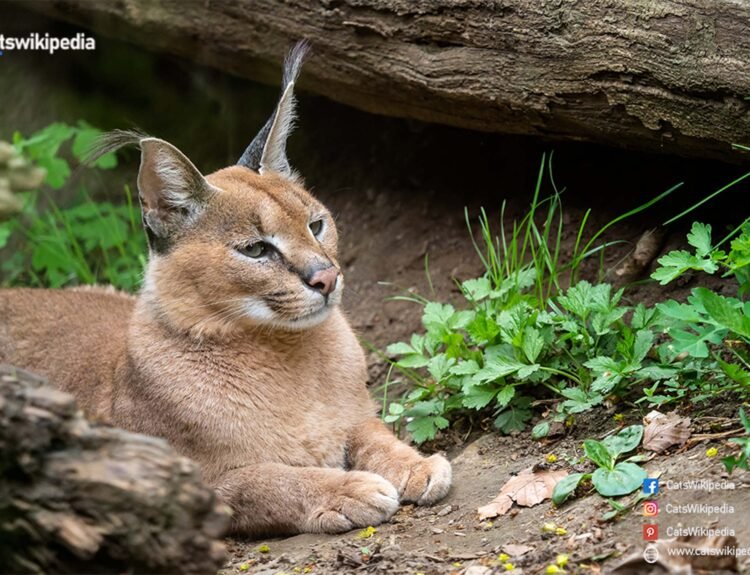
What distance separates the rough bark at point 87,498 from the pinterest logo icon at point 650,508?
1596 mm

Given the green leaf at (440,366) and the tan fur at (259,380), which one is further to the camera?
the green leaf at (440,366)

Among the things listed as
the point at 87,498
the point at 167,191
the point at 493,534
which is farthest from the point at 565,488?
the point at 167,191

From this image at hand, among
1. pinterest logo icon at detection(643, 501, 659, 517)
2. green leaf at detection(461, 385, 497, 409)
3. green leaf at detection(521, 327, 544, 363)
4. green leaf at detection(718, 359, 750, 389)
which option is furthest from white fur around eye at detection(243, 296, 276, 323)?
green leaf at detection(718, 359, 750, 389)

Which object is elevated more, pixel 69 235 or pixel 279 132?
pixel 279 132

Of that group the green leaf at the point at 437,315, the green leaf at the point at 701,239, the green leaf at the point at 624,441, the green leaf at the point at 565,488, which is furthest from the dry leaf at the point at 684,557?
the green leaf at the point at 437,315

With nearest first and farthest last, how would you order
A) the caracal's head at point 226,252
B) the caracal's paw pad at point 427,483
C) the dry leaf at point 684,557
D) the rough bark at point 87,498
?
the rough bark at point 87,498 < the dry leaf at point 684,557 < the caracal's paw pad at point 427,483 < the caracal's head at point 226,252

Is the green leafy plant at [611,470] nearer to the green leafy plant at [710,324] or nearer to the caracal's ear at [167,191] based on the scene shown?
the green leafy plant at [710,324]

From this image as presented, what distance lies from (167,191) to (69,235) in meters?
2.84

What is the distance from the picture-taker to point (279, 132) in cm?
499

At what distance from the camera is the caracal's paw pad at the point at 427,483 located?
168 inches

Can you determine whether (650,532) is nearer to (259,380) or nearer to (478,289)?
(259,380)

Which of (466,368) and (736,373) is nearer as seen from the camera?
(736,373)

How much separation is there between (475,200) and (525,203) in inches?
16.0

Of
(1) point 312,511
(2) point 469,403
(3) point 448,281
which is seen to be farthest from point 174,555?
(3) point 448,281
